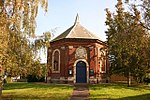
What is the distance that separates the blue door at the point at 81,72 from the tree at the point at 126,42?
467 centimetres

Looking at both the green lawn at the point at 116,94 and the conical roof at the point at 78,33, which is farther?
the conical roof at the point at 78,33

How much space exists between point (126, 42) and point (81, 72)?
14014mm

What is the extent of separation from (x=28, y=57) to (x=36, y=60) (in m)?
0.80

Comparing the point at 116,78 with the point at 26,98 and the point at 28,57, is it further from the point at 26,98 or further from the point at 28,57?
the point at 28,57

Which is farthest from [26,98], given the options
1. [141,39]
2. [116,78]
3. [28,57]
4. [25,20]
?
[116,78]

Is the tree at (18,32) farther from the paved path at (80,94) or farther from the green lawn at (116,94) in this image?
the green lawn at (116,94)

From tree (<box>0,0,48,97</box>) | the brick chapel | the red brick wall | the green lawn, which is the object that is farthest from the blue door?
tree (<box>0,0,48,97</box>)

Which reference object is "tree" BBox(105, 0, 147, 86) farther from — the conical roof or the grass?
the grass

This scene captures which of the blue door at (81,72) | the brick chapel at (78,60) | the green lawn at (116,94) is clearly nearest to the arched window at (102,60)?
the brick chapel at (78,60)

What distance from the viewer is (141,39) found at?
65.9 ft

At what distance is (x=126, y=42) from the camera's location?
22375 millimetres

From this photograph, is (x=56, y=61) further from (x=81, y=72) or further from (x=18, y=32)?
(x=18, y=32)

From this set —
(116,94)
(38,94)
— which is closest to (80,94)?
(116,94)

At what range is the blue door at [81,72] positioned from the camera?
3484 centimetres
